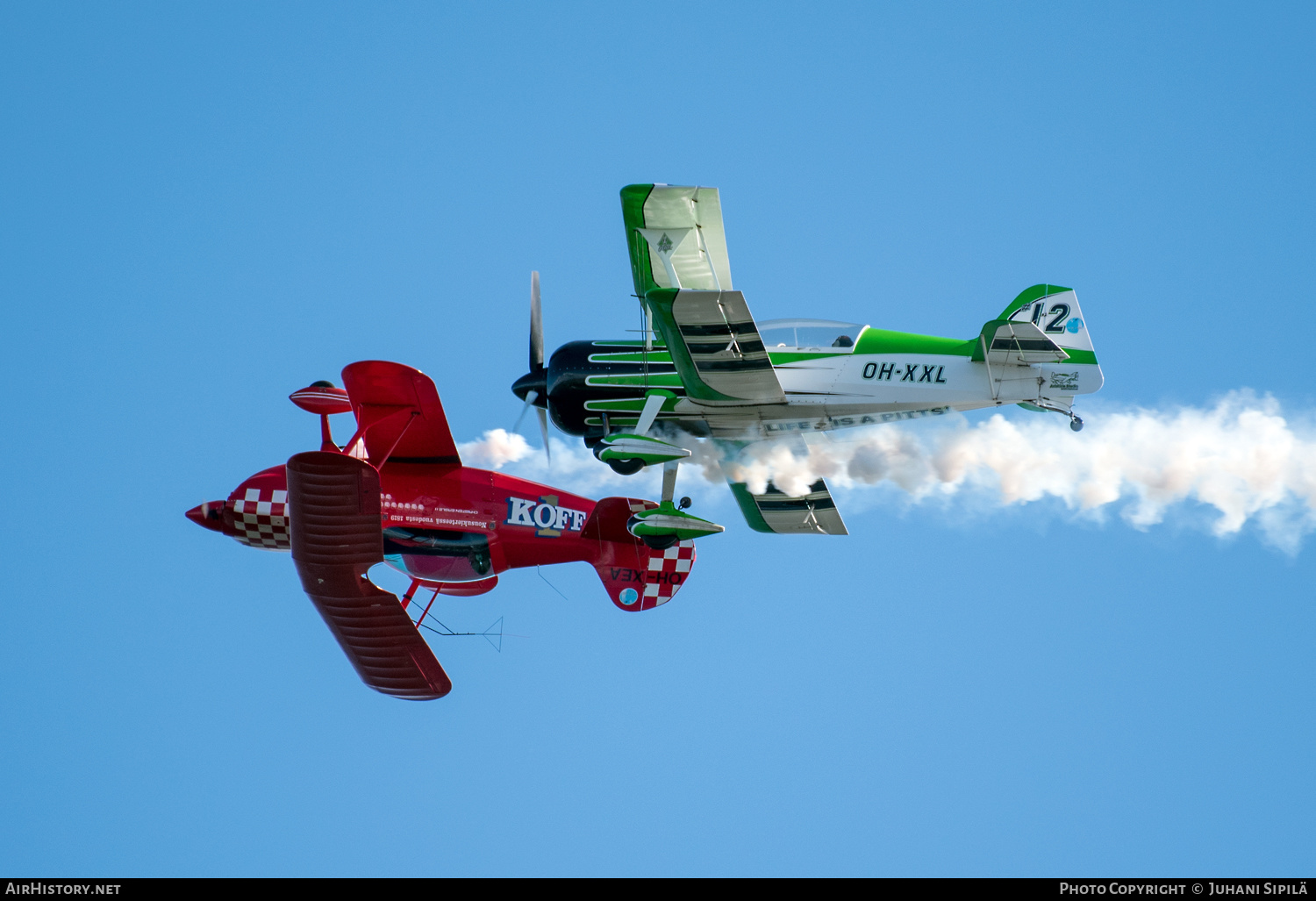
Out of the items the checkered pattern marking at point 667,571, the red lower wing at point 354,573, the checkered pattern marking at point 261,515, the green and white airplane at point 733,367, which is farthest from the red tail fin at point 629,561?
the checkered pattern marking at point 261,515

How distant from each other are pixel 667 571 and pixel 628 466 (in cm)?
157

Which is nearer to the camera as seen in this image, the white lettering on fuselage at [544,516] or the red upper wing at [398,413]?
the red upper wing at [398,413]

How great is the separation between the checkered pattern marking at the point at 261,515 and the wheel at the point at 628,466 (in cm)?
402

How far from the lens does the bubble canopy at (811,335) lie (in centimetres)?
1728

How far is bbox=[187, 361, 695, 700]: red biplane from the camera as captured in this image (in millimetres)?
16422

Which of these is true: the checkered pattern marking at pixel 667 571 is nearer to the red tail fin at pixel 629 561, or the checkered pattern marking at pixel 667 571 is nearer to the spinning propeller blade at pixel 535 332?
the red tail fin at pixel 629 561

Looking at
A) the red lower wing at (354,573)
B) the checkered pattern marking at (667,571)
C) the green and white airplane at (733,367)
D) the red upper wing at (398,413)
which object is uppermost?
the green and white airplane at (733,367)

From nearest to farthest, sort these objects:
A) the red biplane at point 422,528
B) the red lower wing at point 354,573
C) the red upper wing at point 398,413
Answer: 1. the red lower wing at point 354,573
2. the red upper wing at point 398,413
3. the red biplane at point 422,528

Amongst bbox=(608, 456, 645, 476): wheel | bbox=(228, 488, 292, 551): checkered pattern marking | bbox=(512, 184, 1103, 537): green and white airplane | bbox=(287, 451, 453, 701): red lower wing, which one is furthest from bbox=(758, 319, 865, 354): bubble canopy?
bbox=(228, 488, 292, 551): checkered pattern marking

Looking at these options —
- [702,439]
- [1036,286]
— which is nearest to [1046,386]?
[1036,286]

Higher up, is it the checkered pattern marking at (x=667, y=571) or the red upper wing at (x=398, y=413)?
the red upper wing at (x=398, y=413)

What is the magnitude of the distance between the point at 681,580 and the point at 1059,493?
472cm

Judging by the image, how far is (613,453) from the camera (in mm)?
17328
